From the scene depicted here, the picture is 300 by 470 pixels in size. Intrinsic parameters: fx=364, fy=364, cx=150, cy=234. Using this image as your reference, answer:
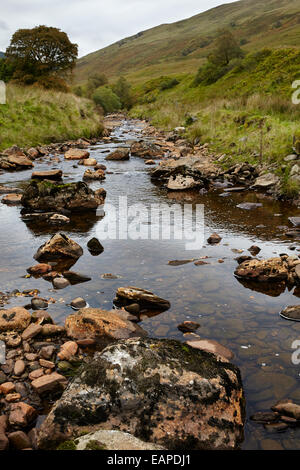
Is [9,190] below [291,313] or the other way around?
the other way around

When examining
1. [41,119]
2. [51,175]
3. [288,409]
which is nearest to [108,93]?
[41,119]

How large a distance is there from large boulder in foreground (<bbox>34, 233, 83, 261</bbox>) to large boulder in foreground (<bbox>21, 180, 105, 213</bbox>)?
3.79m

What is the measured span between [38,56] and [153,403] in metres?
39.5

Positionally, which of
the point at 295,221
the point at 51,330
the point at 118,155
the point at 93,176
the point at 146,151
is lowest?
the point at 51,330

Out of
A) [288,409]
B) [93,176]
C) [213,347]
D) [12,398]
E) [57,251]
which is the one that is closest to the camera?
[288,409]

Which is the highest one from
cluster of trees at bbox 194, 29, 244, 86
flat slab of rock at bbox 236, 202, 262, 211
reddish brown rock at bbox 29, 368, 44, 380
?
cluster of trees at bbox 194, 29, 244, 86

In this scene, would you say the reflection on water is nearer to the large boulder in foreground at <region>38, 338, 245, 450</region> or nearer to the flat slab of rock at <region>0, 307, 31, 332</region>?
the large boulder in foreground at <region>38, 338, 245, 450</region>

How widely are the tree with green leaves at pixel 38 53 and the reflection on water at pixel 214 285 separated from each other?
2882cm

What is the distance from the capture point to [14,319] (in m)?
5.23

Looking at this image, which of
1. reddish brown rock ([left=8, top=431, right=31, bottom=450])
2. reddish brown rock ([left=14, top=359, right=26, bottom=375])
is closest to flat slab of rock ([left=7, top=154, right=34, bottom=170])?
reddish brown rock ([left=14, top=359, right=26, bottom=375])

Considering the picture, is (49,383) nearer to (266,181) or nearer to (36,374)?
(36,374)

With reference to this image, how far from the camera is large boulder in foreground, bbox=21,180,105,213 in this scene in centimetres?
1171

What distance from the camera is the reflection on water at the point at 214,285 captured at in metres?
4.55

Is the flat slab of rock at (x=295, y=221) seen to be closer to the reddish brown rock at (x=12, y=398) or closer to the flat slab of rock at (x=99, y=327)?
the flat slab of rock at (x=99, y=327)
